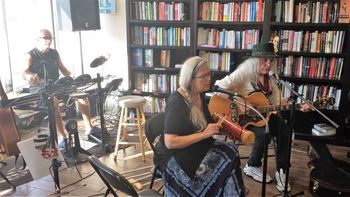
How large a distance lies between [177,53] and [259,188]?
227cm

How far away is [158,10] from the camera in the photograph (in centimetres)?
421

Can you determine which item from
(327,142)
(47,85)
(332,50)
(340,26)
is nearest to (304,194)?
(327,142)

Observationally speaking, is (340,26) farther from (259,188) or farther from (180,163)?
(180,163)

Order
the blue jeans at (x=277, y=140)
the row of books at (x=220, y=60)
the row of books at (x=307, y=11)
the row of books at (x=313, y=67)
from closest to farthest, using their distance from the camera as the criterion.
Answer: the blue jeans at (x=277, y=140), the row of books at (x=307, y=11), the row of books at (x=313, y=67), the row of books at (x=220, y=60)

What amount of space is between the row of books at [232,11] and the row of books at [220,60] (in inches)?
16.7

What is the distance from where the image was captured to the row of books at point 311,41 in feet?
11.7

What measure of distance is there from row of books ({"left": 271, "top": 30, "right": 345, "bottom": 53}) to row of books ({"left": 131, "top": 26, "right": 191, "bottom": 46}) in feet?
3.60

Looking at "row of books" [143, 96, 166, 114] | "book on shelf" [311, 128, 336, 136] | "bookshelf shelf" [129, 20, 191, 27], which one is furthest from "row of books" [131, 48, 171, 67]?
"book on shelf" [311, 128, 336, 136]

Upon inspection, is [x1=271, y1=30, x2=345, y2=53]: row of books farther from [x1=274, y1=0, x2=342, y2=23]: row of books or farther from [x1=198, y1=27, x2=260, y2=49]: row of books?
[x1=198, y1=27, x2=260, y2=49]: row of books

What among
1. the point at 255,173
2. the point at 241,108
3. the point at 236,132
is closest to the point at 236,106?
the point at 241,108

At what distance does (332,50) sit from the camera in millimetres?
3596

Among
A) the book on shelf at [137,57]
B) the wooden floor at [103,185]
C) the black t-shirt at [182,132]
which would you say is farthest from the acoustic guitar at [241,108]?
the book on shelf at [137,57]

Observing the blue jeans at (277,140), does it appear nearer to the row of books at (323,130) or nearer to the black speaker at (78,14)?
the row of books at (323,130)

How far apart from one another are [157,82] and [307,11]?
2032 millimetres
